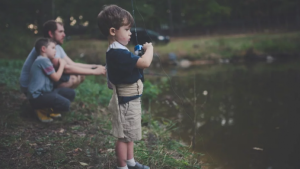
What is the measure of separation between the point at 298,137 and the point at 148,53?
7.71 ft

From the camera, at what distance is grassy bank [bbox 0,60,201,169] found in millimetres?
2352

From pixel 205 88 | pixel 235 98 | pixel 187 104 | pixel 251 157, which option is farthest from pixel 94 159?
pixel 205 88

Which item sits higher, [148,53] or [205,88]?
[148,53]

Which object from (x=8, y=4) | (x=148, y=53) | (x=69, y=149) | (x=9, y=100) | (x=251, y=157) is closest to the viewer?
(x=148, y=53)

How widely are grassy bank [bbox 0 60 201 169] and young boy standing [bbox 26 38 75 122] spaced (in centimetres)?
16

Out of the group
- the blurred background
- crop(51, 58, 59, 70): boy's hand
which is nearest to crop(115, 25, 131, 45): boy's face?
the blurred background

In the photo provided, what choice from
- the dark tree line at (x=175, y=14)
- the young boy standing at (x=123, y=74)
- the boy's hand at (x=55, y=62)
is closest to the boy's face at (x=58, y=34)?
the boy's hand at (x=55, y=62)

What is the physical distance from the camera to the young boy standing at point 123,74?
199cm

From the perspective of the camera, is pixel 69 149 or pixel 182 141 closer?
pixel 69 149

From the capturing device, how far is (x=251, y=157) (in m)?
2.86

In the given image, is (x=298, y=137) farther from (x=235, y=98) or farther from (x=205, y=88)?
(x=205, y=88)

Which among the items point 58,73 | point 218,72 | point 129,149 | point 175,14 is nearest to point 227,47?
point 175,14

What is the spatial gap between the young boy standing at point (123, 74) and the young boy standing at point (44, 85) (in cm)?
143

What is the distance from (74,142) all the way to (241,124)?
2.30 metres
